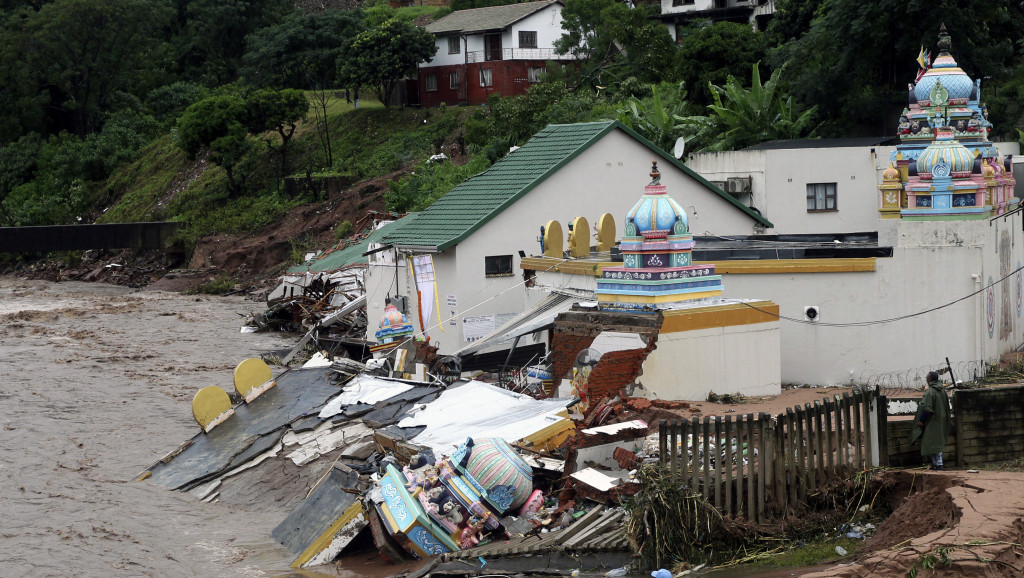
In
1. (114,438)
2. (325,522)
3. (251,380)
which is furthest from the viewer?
(114,438)

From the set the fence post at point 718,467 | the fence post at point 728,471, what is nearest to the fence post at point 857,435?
the fence post at point 728,471

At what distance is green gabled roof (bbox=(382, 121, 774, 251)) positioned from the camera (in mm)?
24656

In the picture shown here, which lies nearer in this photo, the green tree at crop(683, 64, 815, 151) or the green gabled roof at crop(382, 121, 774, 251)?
the green gabled roof at crop(382, 121, 774, 251)

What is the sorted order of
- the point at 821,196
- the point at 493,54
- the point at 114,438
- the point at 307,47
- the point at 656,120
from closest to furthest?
the point at 114,438 → the point at 821,196 → the point at 656,120 → the point at 493,54 → the point at 307,47

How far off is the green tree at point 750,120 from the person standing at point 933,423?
25.7 metres

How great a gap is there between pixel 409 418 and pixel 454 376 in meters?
3.22

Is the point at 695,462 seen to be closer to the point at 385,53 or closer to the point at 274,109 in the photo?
the point at 274,109

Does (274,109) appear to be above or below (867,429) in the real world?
above

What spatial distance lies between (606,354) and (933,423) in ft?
16.1

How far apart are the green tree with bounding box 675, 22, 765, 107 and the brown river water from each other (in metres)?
20.5

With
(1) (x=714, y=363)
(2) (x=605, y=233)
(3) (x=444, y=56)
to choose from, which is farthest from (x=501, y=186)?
(3) (x=444, y=56)

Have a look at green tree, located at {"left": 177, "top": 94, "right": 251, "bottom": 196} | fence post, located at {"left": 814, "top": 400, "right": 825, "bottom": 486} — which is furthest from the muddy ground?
green tree, located at {"left": 177, "top": 94, "right": 251, "bottom": 196}

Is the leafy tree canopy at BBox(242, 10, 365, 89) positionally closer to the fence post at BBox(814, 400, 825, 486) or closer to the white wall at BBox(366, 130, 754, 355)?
the white wall at BBox(366, 130, 754, 355)

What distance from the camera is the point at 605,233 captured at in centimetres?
2384
